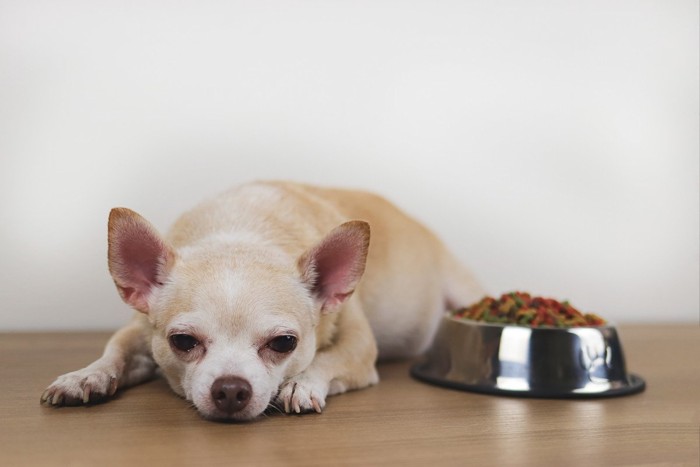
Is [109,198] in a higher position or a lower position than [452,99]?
lower

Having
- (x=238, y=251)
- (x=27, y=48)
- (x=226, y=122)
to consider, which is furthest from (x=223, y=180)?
(x=238, y=251)

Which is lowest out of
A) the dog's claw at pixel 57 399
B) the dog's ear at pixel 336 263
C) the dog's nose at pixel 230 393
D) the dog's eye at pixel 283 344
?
the dog's claw at pixel 57 399

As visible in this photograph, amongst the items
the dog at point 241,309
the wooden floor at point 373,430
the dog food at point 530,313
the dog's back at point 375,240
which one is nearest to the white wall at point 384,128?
the dog's back at point 375,240

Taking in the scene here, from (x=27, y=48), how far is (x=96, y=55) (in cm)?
27

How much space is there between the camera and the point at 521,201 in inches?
140

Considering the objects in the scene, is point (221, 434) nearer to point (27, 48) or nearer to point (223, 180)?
point (223, 180)

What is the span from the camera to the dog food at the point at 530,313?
2178 mm

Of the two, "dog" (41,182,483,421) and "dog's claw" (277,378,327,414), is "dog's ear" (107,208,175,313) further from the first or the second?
"dog's claw" (277,378,327,414)

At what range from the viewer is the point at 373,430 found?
5.47 feet

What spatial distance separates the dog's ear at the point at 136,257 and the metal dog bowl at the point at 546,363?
0.89 meters

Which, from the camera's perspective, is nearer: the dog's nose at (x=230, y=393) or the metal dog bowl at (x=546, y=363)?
the dog's nose at (x=230, y=393)

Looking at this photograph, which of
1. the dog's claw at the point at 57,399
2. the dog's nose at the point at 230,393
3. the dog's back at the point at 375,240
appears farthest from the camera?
the dog's back at the point at 375,240

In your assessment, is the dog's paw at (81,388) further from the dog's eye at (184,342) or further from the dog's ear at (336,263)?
the dog's ear at (336,263)

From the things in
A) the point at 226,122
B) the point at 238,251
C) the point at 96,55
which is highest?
the point at 96,55
